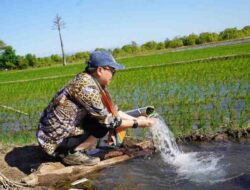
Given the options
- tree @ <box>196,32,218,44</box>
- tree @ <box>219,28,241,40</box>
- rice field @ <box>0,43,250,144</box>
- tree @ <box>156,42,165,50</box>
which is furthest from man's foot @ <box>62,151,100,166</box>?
tree @ <box>156,42,165,50</box>

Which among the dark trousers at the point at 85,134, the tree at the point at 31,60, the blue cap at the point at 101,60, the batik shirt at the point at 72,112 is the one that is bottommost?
the tree at the point at 31,60

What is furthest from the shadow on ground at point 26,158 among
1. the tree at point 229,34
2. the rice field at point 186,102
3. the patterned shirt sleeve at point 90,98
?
the tree at point 229,34

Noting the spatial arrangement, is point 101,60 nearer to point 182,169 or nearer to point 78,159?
point 78,159

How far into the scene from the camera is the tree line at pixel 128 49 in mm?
40247

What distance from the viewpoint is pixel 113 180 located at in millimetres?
3762

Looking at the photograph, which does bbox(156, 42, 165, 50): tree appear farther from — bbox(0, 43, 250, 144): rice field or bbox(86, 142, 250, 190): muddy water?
bbox(86, 142, 250, 190): muddy water

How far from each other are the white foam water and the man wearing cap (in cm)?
53

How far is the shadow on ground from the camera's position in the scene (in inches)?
164

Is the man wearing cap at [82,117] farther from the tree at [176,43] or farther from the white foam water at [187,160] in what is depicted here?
the tree at [176,43]

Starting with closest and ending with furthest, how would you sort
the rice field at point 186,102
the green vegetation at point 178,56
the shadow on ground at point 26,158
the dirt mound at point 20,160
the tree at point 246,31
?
the dirt mound at point 20,160 → the shadow on ground at point 26,158 → the rice field at point 186,102 → the green vegetation at point 178,56 → the tree at point 246,31

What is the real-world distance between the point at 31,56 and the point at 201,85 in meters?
43.7

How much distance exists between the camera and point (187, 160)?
4.12 m

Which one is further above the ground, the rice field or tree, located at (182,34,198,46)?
tree, located at (182,34,198,46)

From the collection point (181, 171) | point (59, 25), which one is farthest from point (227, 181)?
point (59, 25)
